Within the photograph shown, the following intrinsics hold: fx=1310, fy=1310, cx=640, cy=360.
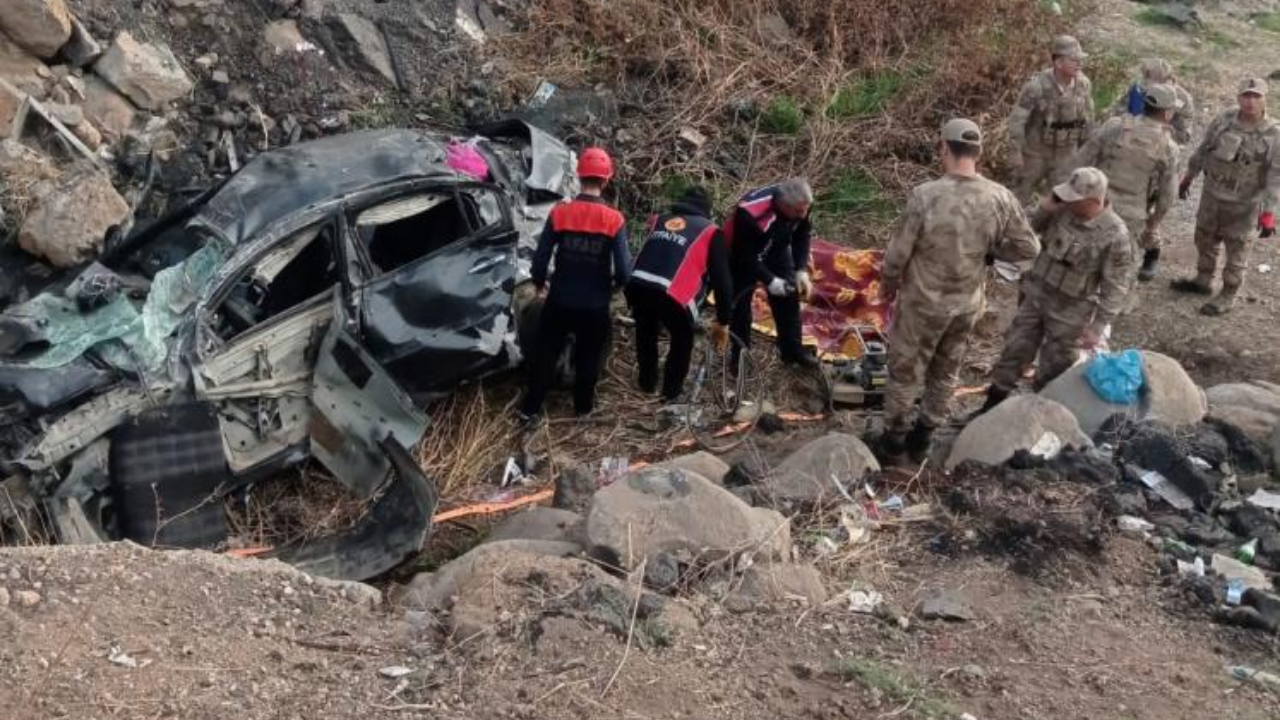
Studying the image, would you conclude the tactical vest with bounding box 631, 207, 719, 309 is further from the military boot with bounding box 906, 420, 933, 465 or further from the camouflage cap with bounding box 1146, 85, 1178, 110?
the camouflage cap with bounding box 1146, 85, 1178, 110

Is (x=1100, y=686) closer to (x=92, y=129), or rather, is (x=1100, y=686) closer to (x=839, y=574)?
(x=839, y=574)

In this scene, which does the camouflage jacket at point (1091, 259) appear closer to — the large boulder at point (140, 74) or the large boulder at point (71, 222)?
the large boulder at point (71, 222)

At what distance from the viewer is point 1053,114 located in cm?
925

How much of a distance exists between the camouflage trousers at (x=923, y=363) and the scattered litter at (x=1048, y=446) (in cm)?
73

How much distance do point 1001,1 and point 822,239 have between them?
4.35m

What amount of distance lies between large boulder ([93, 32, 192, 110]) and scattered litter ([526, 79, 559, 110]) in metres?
2.51

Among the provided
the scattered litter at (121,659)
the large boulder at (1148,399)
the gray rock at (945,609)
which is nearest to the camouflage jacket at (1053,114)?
the large boulder at (1148,399)

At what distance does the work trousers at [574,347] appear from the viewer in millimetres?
7176

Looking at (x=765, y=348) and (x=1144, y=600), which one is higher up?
(x=1144, y=600)

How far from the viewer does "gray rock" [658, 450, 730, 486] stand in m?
6.33

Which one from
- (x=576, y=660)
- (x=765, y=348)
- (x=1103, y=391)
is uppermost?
(x=576, y=660)

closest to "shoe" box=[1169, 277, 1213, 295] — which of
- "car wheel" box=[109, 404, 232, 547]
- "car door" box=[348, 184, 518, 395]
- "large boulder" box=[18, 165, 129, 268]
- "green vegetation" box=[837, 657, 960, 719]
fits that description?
"car door" box=[348, 184, 518, 395]

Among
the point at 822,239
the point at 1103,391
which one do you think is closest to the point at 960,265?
the point at 1103,391

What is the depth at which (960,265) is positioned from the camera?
251 inches
